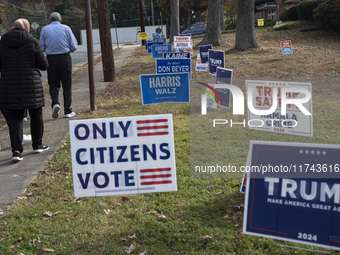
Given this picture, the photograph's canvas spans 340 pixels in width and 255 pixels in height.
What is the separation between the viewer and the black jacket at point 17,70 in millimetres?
6230

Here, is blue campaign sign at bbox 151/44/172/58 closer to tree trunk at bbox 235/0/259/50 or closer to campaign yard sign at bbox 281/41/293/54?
campaign yard sign at bbox 281/41/293/54

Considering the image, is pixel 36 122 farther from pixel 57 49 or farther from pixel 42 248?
pixel 42 248

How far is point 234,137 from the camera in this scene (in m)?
7.43

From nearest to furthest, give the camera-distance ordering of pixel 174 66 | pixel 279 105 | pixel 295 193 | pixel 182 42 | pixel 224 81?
1. pixel 295 193
2. pixel 279 105
3. pixel 224 81
4. pixel 174 66
5. pixel 182 42

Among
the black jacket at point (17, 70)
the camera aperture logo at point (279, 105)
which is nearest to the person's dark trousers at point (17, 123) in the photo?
the black jacket at point (17, 70)

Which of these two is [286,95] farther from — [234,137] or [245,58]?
[245,58]

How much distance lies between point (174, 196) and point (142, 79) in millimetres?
3620

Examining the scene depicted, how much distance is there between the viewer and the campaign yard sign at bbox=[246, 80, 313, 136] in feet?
16.7

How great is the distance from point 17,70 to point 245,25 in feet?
60.1

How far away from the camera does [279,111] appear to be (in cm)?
532

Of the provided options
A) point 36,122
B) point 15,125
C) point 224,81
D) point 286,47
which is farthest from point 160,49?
point 15,125

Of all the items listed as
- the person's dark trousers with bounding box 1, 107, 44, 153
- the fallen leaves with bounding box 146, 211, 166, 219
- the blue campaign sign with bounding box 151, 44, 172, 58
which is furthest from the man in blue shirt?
the blue campaign sign with bounding box 151, 44, 172, 58

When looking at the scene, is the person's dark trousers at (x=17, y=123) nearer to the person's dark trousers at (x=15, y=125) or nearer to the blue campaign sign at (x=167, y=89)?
the person's dark trousers at (x=15, y=125)

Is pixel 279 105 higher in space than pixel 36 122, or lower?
higher
